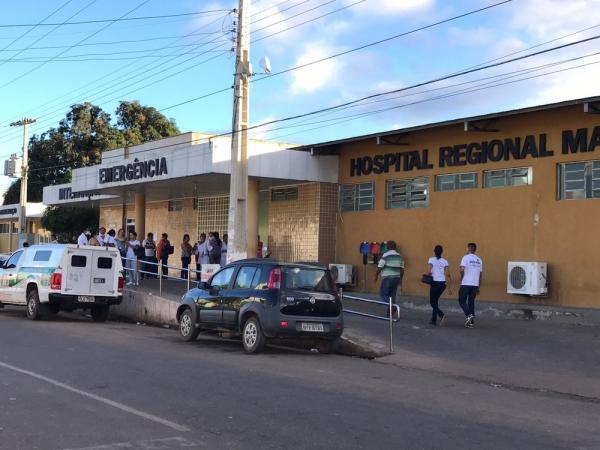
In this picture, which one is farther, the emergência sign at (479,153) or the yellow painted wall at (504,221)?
the emergência sign at (479,153)

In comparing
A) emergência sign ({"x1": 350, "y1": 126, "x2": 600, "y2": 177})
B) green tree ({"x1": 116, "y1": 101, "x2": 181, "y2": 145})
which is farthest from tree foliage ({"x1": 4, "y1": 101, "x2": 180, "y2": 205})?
emergência sign ({"x1": 350, "y1": 126, "x2": 600, "y2": 177})

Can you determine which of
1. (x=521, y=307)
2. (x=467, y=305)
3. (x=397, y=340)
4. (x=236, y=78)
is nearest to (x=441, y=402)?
(x=397, y=340)

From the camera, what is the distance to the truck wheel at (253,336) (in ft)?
39.5

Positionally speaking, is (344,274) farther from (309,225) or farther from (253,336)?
(253,336)

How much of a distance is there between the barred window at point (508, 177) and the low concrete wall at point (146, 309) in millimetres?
8473

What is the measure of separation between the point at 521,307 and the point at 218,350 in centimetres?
738

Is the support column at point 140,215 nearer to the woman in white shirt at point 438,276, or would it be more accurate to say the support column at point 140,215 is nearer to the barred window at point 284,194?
the barred window at point 284,194

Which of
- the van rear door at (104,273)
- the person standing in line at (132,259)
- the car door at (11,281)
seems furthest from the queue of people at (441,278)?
the car door at (11,281)

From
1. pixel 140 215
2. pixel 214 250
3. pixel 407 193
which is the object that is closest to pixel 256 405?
pixel 407 193

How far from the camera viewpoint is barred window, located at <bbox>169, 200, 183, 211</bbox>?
29734 millimetres

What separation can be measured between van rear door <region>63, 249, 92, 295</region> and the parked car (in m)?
5.16

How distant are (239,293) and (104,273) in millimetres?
5919

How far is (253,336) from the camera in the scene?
12188 mm

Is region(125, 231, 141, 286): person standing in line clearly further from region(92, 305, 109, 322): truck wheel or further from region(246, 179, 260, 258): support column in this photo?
region(246, 179, 260, 258): support column
